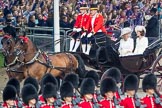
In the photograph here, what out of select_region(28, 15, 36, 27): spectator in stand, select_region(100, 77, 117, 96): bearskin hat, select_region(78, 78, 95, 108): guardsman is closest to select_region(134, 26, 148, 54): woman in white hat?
select_region(78, 78, 95, 108): guardsman

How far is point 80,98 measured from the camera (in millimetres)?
18781

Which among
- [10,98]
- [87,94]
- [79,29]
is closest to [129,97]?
[87,94]

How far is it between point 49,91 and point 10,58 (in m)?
4.35

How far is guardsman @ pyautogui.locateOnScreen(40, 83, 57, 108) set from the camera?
17952mm

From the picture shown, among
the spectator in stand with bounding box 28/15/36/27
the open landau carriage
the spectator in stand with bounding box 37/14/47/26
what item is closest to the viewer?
the open landau carriage

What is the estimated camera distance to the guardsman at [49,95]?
18.0 metres

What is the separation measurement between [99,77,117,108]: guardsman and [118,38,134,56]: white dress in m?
4.23

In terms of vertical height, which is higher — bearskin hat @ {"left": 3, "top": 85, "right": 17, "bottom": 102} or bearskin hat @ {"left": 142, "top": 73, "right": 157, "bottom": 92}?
bearskin hat @ {"left": 142, "top": 73, "right": 157, "bottom": 92}

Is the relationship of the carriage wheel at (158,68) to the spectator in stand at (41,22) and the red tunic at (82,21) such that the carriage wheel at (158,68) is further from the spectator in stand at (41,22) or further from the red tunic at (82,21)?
the spectator in stand at (41,22)

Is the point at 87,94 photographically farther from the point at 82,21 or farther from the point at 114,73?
the point at 82,21

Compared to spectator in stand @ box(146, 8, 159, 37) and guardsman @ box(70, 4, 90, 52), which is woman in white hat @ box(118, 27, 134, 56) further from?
spectator in stand @ box(146, 8, 159, 37)

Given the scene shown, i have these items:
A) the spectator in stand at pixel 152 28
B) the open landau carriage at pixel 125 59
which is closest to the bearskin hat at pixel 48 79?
the open landau carriage at pixel 125 59

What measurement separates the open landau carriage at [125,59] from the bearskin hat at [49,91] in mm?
4421

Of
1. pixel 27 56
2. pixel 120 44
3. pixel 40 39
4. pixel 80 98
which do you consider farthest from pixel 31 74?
pixel 40 39
